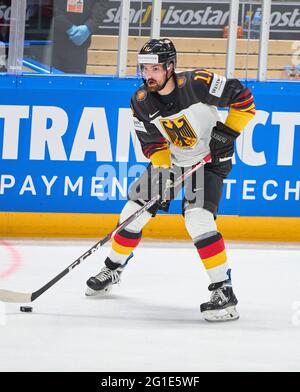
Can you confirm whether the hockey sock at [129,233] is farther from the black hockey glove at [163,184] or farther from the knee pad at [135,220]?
the black hockey glove at [163,184]

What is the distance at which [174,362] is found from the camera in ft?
13.6

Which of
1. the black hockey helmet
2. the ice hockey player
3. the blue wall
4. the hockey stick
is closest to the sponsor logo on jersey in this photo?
the ice hockey player

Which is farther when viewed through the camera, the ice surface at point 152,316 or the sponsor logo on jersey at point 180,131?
the sponsor logo on jersey at point 180,131

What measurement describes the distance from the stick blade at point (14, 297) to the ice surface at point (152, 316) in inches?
1.6

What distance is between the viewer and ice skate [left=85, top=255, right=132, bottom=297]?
17.5 ft

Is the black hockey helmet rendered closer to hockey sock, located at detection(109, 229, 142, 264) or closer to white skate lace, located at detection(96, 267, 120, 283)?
hockey sock, located at detection(109, 229, 142, 264)

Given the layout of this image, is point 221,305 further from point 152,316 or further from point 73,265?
point 73,265

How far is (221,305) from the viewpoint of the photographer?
4875 millimetres

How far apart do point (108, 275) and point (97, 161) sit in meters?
1.54

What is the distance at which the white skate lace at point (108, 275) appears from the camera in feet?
17.5

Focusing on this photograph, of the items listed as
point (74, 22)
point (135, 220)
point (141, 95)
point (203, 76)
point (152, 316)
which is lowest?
point (152, 316)

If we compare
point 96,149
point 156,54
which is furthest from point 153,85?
point 96,149

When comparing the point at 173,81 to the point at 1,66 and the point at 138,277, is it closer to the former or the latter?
the point at 138,277

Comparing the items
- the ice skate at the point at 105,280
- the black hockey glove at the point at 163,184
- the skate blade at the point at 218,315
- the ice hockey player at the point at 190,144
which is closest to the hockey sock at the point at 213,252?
the ice hockey player at the point at 190,144
